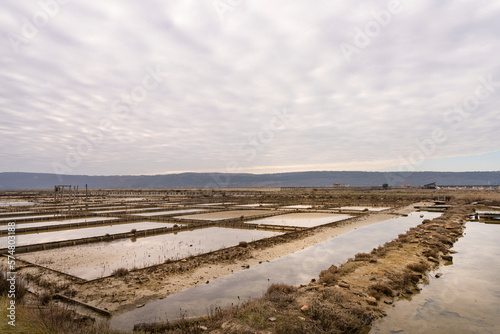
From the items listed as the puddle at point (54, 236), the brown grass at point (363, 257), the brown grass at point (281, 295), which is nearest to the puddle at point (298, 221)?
the brown grass at point (363, 257)

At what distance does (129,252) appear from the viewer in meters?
14.4

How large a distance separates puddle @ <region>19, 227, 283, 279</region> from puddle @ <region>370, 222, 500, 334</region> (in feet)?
31.1

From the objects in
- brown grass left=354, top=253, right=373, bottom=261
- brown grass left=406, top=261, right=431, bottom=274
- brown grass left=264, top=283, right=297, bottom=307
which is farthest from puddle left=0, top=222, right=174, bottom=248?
brown grass left=406, top=261, right=431, bottom=274

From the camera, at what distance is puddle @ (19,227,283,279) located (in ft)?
38.7

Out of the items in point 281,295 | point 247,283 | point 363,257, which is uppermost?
point 281,295

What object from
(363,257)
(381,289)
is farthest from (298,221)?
(381,289)

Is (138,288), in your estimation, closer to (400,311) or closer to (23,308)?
(23,308)

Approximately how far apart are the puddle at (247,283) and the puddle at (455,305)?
3.41 metres

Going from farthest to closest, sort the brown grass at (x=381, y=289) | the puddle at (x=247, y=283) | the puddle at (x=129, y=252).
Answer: the puddle at (x=129, y=252)
the brown grass at (x=381, y=289)
the puddle at (x=247, y=283)

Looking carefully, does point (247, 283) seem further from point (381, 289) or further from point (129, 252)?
point (129, 252)

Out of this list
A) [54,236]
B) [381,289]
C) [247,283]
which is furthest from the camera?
[54,236]

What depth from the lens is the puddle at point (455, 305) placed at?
6773 millimetres

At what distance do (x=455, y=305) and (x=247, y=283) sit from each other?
6273 millimetres

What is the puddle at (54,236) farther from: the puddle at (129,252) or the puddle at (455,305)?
the puddle at (455,305)
